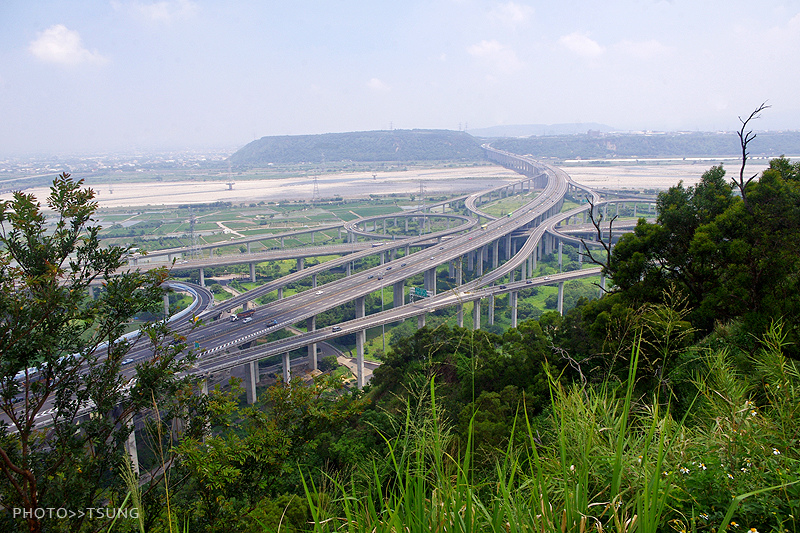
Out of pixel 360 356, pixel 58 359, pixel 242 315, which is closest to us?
pixel 58 359

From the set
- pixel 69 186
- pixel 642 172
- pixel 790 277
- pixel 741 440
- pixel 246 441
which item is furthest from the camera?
pixel 642 172

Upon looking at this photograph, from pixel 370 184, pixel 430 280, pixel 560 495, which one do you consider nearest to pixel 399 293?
pixel 430 280

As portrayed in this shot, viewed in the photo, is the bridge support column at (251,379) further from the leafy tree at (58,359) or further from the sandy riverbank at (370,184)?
the sandy riverbank at (370,184)

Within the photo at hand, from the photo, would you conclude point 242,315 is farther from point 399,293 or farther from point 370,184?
point 370,184

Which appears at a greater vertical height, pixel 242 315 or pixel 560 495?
pixel 560 495

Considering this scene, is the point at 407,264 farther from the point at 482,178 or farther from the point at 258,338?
the point at 482,178

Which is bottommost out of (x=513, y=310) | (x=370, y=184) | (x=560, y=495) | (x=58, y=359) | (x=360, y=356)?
(x=360, y=356)

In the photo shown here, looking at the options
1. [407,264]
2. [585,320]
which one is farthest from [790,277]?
[407,264]
